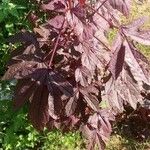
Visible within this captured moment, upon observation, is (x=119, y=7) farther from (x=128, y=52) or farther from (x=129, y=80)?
(x=129, y=80)

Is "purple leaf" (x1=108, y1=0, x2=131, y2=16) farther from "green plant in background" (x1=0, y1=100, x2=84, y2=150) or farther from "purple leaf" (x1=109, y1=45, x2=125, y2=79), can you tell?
"green plant in background" (x1=0, y1=100, x2=84, y2=150)

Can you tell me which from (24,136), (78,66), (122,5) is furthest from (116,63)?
(24,136)

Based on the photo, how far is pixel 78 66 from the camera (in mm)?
2439

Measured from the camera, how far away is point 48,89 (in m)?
2.12

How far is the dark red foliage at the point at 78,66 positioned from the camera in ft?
6.84

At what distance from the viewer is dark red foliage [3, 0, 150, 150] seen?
2.09 metres

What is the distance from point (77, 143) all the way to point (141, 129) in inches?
23.8

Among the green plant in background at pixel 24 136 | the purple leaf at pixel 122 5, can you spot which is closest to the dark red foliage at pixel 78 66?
the purple leaf at pixel 122 5

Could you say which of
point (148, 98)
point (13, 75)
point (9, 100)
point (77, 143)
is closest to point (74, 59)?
point (13, 75)

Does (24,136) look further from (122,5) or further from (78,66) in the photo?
(122,5)

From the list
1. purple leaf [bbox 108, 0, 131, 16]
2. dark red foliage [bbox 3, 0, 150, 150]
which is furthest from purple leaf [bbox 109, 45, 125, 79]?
purple leaf [bbox 108, 0, 131, 16]

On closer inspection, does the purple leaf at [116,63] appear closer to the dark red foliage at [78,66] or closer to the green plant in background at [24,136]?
the dark red foliage at [78,66]

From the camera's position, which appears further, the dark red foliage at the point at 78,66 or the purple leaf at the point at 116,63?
the dark red foliage at the point at 78,66

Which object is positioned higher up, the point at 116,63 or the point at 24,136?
the point at 116,63
